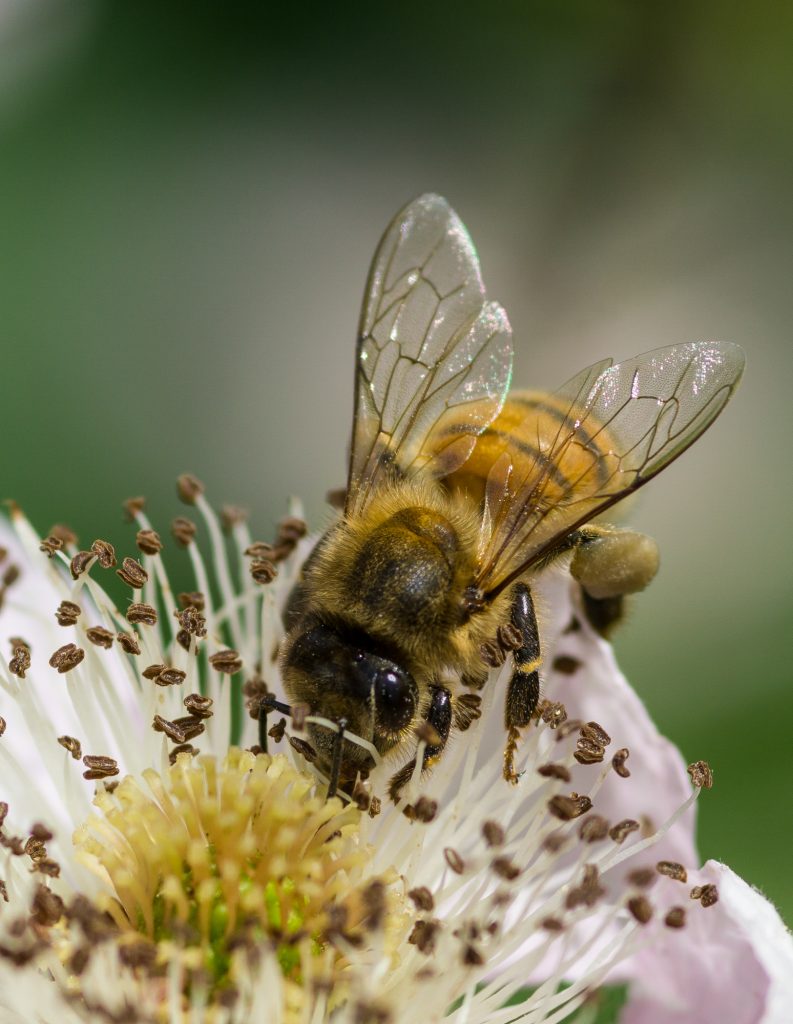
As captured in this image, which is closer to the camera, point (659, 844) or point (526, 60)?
point (659, 844)

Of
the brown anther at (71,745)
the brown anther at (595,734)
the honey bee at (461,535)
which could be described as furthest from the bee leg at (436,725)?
the brown anther at (71,745)

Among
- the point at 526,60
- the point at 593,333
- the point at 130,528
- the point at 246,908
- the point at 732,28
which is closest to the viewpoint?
the point at 246,908

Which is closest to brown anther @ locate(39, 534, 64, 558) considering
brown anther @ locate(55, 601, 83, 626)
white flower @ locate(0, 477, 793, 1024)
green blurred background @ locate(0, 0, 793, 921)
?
white flower @ locate(0, 477, 793, 1024)

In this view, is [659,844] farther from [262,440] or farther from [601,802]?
[262,440]

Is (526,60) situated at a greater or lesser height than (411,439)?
greater

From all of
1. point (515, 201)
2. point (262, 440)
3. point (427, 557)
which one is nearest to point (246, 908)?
point (427, 557)

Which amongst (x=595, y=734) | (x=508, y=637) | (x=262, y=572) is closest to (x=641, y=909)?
(x=595, y=734)

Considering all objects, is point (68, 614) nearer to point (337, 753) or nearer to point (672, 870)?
point (337, 753)
